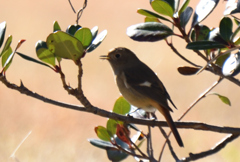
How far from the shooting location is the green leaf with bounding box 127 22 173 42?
5.60 feet

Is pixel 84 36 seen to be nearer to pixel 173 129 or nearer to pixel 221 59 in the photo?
pixel 221 59

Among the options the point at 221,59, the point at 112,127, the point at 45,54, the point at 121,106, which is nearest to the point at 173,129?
the point at 121,106

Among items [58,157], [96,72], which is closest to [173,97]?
[96,72]

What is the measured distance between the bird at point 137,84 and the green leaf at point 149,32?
1.22m

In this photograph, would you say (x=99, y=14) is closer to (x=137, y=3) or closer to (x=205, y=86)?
(x=137, y=3)

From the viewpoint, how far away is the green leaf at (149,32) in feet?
5.60

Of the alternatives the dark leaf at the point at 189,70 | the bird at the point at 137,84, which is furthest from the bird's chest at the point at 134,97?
the dark leaf at the point at 189,70

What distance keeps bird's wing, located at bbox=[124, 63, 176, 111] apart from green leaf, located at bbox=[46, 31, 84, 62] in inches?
57.4

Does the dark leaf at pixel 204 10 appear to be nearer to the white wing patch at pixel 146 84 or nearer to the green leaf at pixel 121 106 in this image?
the green leaf at pixel 121 106

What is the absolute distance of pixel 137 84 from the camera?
134 inches

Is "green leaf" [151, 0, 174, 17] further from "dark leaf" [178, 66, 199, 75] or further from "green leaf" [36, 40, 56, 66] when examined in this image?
"green leaf" [36, 40, 56, 66]

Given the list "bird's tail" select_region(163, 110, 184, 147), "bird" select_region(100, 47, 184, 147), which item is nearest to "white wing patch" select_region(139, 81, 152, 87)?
"bird" select_region(100, 47, 184, 147)

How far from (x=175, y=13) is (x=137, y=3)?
37.9 feet

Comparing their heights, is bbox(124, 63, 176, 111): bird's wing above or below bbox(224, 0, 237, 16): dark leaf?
below
